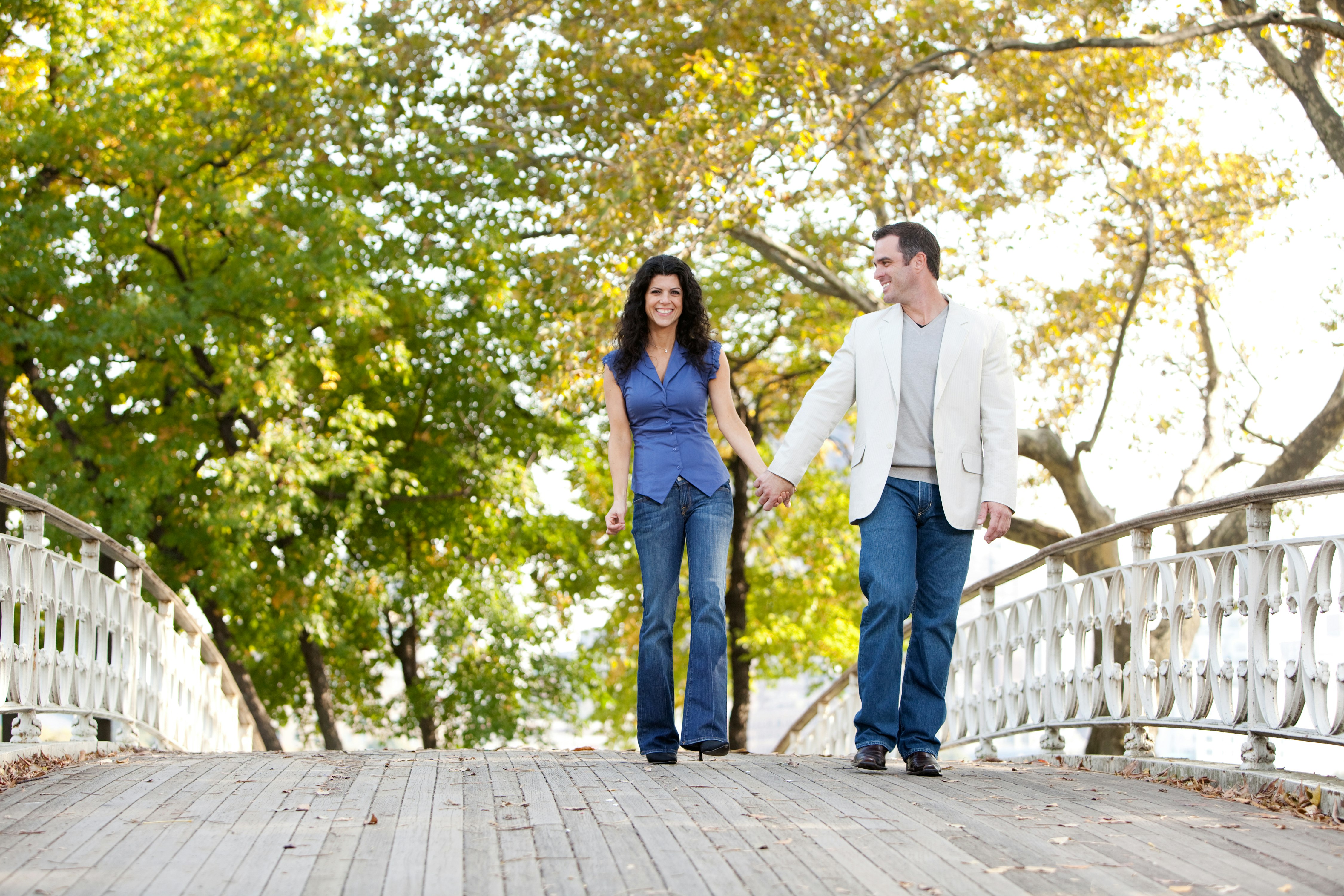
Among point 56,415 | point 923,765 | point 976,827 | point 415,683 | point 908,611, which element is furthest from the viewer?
point 415,683

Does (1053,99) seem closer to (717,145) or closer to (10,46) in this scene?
(717,145)

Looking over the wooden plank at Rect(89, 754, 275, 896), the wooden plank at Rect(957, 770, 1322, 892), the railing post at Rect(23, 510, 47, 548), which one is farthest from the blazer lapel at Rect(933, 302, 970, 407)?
the railing post at Rect(23, 510, 47, 548)

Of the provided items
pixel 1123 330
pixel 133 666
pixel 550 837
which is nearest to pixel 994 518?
pixel 550 837

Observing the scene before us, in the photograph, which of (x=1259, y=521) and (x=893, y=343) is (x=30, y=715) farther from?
(x=1259, y=521)

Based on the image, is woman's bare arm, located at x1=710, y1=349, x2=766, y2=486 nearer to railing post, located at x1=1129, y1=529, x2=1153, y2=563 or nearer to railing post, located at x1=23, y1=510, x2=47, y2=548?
railing post, located at x1=1129, y1=529, x2=1153, y2=563

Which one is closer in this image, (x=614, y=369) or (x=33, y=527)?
(x=614, y=369)

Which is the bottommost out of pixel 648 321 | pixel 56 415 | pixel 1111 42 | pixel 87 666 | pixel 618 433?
pixel 87 666

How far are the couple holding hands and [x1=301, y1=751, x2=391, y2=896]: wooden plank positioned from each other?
1.25m

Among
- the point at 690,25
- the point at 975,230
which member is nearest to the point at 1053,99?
the point at 975,230

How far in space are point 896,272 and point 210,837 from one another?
326 centimetres

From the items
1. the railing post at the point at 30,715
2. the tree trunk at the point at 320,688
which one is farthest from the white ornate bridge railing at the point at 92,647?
the tree trunk at the point at 320,688

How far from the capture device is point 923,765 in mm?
5020

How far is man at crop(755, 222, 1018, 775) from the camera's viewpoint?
507 centimetres

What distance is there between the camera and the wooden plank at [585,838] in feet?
9.71
